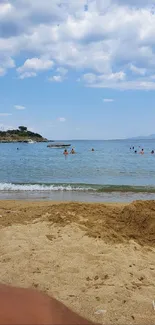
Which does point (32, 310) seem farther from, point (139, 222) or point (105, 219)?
point (105, 219)

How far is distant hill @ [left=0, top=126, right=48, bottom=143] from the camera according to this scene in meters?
158

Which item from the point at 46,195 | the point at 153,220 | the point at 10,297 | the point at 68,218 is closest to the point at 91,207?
the point at 68,218

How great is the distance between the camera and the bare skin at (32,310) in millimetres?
2606

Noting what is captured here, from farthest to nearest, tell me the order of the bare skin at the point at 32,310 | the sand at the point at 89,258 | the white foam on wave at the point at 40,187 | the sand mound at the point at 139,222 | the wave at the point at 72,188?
the white foam on wave at the point at 40,187 < the wave at the point at 72,188 < the sand mound at the point at 139,222 < the sand at the point at 89,258 < the bare skin at the point at 32,310

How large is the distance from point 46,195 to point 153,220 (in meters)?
7.64

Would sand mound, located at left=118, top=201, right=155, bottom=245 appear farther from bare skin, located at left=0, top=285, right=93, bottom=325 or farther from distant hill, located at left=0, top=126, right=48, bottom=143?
distant hill, located at left=0, top=126, right=48, bottom=143

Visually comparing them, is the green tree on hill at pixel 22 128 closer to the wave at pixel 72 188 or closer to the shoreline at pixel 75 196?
the wave at pixel 72 188

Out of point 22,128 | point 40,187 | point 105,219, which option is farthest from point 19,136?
point 105,219

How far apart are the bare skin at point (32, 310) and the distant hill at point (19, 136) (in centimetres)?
15373

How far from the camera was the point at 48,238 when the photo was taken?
17.7 ft

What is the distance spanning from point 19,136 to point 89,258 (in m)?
164

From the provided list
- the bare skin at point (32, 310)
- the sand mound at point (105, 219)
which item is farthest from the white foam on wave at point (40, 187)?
the bare skin at point (32, 310)

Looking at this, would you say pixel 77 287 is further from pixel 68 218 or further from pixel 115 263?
pixel 68 218

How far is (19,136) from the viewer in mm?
164625
